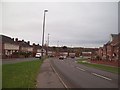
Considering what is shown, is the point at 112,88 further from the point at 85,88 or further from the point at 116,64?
the point at 116,64

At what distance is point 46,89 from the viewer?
13.2 metres

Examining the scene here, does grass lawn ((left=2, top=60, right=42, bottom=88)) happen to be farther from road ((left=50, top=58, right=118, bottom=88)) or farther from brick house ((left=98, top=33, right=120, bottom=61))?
brick house ((left=98, top=33, right=120, bottom=61))

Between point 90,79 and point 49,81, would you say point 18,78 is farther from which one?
point 90,79

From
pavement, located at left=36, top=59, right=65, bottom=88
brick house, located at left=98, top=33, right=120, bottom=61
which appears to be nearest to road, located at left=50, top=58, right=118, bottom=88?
pavement, located at left=36, top=59, right=65, bottom=88

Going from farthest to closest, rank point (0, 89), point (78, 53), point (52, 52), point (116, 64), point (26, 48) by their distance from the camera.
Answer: point (52, 52) → point (78, 53) → point (26, 48) → point (116, 64) → point (0, 89)

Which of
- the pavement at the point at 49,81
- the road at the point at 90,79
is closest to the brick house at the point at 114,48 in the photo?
the road at the point at 90,79

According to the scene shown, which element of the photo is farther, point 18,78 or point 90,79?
point 90,79

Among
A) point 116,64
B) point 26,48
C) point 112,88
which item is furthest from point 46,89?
point 26,48

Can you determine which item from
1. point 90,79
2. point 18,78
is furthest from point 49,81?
point 90,79

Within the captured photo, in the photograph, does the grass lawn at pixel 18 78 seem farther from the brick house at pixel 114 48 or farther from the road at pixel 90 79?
the brick house at pixel 114 48

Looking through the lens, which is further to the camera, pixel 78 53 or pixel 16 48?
pixel 78 53

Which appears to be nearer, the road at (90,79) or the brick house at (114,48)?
the road at (90,79)

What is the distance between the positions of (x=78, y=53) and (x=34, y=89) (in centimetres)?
15060

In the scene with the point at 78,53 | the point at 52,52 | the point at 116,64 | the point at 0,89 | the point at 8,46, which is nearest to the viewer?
the point at 0,89
